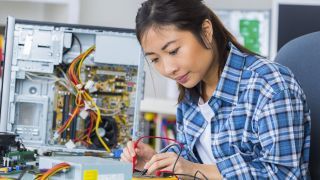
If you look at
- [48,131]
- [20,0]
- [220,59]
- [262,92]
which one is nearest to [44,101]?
[48,131]

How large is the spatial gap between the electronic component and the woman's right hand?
33 centimetres

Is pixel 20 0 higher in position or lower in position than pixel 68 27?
higher

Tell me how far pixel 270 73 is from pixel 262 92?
0.05 m

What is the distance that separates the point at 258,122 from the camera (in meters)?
1.17

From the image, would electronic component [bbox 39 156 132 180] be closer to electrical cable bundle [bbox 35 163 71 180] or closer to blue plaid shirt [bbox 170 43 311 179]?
electrical cable bundle [bbox 35 163 71 180]

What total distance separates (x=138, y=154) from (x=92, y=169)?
1.45 ft

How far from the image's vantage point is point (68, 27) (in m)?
1.57

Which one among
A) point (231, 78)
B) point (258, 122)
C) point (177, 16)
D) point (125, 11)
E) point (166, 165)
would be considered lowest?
point (166, 165)

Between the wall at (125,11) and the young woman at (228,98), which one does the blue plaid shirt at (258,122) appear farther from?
the wall at (125,11)

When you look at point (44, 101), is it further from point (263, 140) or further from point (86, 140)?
point (263, 140)

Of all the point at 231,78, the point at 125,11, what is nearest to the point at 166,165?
the point at 231,78

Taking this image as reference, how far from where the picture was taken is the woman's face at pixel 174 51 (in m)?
1.19

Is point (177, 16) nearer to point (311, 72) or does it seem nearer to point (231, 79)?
point (231, 79)

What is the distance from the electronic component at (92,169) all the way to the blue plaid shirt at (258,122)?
0.32 metres
